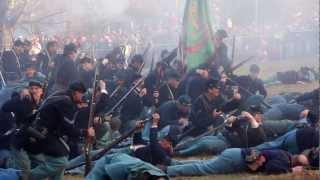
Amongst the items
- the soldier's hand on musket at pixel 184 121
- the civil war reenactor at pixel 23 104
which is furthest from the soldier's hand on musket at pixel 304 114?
the civil war reenactor at pixel 23 104

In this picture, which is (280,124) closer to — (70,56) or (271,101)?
(271,101)

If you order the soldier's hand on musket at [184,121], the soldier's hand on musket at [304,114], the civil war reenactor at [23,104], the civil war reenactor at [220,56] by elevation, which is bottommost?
the soldier's hand on musket at [184,121]

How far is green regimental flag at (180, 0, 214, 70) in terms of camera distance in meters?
14.1

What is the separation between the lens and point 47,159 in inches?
302

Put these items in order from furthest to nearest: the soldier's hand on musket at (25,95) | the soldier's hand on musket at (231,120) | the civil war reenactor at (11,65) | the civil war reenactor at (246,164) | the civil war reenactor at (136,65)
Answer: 1. the civil war reenactor at (11,65)
2. the civil war reenactor at (136,65)
3. the soldier's hand on musket at (231,120)
4. the civil war reenactor at (246,164)
5. the soldier's hand on musket at (25,95)

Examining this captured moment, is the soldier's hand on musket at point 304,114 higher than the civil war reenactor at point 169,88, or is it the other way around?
the civil war reenactor at point 169,88

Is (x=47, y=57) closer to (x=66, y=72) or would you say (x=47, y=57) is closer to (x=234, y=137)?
(x=66, y=72)

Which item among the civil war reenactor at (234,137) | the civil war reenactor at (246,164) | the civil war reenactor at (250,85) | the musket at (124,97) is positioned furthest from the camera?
the civil war reenactor at (250,85)

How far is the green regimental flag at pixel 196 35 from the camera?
14148 millimetres

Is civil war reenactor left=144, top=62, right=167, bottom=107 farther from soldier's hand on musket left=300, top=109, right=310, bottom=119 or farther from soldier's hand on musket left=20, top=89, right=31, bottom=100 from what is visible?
soldier's hand on musket left=20, top=89, right=31, bottom=100

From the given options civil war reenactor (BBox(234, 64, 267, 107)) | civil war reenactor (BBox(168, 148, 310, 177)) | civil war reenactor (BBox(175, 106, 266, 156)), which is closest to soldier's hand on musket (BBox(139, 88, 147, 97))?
civil war reenactor (BBox(175, 106, 266, 156))

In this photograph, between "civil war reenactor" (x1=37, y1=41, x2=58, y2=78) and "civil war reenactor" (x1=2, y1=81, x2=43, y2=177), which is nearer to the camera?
"civil war reenactor" (x1=2, y1=81, x2=43, y2=177)

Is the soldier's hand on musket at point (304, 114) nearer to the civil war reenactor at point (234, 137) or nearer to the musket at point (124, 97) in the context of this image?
the civil war reenactor at point (234, 137)

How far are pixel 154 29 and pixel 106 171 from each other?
2287 centimetres
